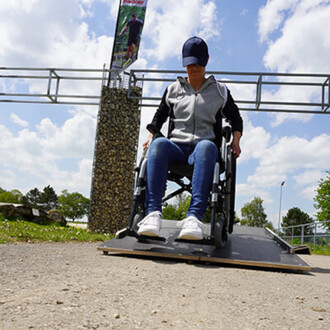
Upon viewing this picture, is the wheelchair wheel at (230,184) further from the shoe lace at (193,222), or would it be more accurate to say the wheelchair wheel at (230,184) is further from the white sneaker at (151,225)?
the white sneaker at (151,225)

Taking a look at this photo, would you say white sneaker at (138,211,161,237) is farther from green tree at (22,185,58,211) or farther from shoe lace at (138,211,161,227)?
green tree at (22,185,58,211)

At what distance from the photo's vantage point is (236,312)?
1.23m

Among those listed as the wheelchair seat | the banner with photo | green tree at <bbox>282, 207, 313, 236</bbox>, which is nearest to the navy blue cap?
the wheelchair seat

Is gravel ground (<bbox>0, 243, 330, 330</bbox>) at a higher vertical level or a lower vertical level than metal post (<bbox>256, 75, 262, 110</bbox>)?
lower

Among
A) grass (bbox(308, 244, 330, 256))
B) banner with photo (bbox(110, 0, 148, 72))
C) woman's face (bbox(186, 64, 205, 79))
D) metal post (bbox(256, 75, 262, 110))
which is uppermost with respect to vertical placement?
banner with photo (bbox(110, 0, 148, 72))

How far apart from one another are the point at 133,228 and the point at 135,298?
53.6 inches

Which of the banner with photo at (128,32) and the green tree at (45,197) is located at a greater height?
the banner with photo at (128,32)

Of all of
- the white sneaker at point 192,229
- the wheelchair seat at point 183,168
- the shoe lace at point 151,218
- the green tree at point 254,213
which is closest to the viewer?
the white sneaker at point 192,229

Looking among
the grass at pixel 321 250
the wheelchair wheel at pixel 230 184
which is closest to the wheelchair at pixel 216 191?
the wheelchair wheel at pixel 230 184

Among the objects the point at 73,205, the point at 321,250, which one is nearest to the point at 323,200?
the point at 321,250

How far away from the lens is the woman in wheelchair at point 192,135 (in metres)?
2.43

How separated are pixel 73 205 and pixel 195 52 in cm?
5492

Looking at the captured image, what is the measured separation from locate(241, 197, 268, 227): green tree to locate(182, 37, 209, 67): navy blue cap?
46575 millimetres

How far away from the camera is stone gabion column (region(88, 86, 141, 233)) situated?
830 centimetres
